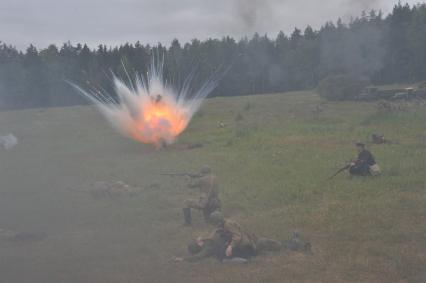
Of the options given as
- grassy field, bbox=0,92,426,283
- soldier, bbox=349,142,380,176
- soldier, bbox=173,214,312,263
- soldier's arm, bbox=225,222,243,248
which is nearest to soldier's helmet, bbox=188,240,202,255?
soldier, bbox=173,214,312,263

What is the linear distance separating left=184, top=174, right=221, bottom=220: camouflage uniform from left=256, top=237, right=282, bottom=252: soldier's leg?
321 cm

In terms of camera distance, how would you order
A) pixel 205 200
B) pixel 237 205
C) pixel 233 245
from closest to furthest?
pixel 233 245
pixel 205 200
pixel 237 205

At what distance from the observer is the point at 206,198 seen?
16469 millimetres

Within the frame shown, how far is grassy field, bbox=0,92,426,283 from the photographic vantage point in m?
12.5

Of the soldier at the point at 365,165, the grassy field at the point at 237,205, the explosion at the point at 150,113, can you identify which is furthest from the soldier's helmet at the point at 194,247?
the explosion at the point at 150,113

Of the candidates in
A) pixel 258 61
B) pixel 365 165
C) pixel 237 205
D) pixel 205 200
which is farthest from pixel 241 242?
pixel 258 61

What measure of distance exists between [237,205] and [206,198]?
203 cm

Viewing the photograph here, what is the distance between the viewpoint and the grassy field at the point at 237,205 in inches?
491

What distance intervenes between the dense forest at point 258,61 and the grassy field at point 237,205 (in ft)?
120

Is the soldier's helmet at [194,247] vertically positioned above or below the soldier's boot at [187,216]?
below

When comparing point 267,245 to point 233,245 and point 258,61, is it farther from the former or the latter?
point 258,61

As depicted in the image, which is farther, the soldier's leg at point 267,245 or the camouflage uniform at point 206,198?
the camouflage uniform at point 206,198

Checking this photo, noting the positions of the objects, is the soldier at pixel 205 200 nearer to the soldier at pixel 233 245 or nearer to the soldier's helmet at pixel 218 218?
the soldier's helmet at pixel 218 218

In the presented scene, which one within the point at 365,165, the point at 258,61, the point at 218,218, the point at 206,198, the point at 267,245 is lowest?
the point at 267,245
